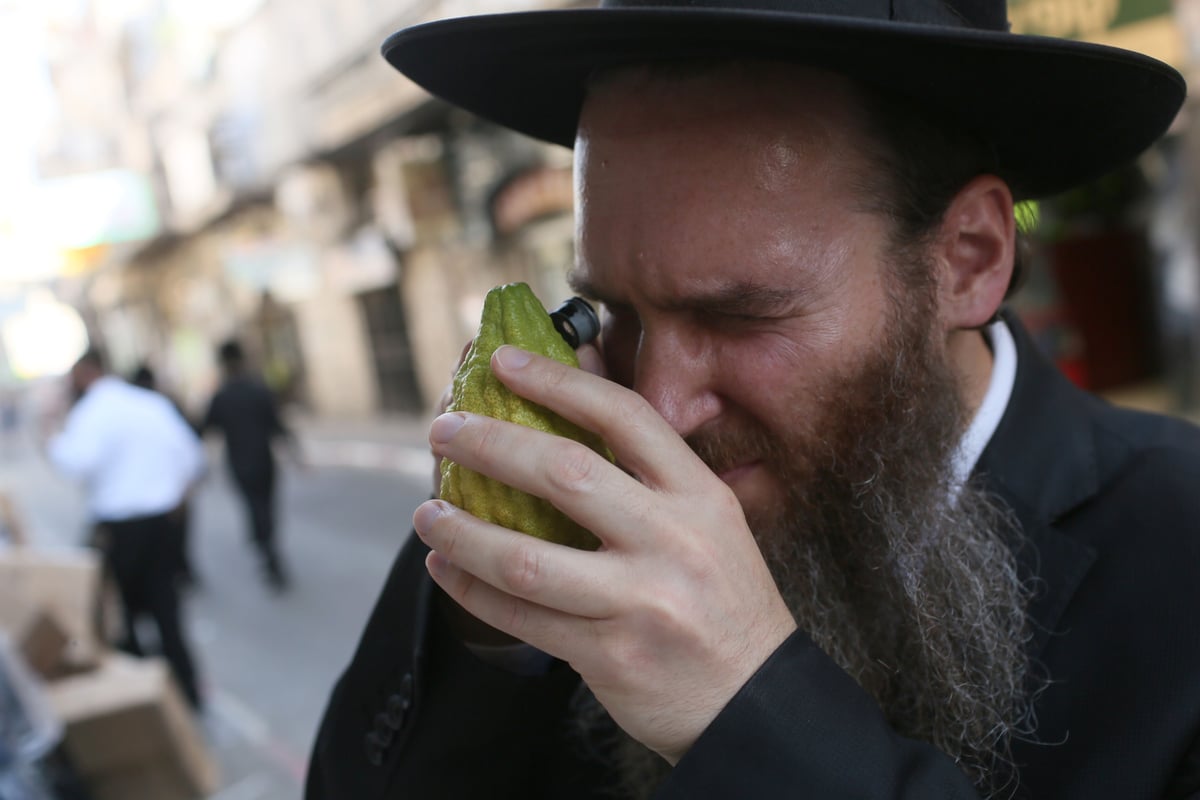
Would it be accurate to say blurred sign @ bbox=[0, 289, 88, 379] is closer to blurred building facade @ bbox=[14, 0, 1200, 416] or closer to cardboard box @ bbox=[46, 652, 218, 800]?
blurred building facade @ bbox=[14, 0, 1200, 416]

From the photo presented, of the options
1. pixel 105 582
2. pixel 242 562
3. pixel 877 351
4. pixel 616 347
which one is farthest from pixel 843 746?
pixel 242 562

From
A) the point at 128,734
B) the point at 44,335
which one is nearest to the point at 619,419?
the point at 128,734

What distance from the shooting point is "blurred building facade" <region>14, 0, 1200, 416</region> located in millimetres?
7102

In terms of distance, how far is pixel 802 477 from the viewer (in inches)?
47.2

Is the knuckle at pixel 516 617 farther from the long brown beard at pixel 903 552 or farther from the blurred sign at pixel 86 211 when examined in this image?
the blurred sign at pixel 86 211

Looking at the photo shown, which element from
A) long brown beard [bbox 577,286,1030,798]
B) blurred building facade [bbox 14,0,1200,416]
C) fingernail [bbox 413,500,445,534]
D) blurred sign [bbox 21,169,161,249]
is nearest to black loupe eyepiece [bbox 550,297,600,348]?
long brown beard [bbox 577,286,1030,798]

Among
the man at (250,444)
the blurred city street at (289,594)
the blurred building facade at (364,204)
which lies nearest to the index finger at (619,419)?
the blurred city street at (289,594)

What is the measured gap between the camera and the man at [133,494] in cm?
492

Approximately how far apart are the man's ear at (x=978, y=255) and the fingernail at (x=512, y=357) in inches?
29.7

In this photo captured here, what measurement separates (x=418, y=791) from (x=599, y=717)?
0.33 m

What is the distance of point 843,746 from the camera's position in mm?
867

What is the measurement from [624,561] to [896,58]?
2.40ft

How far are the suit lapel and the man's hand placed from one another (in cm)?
54

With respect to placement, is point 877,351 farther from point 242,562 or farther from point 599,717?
point 242,562
